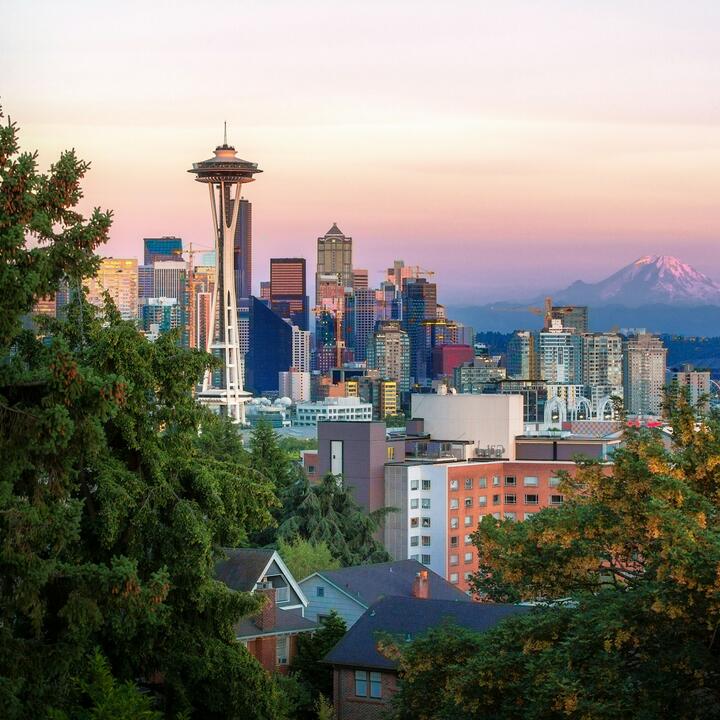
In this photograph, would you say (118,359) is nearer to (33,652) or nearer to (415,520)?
(33,652)

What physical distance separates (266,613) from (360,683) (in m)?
3.40

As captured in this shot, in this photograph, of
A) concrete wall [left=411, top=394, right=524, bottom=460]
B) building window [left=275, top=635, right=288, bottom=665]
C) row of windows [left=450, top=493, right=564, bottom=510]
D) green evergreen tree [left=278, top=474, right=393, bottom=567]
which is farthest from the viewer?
concrete wall [left=411, top=394, right=524, bottom=460]

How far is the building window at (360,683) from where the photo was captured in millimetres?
48750

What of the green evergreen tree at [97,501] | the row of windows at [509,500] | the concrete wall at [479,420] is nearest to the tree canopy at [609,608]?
the green evergreen tree at [97,501]

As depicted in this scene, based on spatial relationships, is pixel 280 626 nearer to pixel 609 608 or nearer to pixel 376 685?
pixel 376 685

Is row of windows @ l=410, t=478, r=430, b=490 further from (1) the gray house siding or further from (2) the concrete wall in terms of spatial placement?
(1) the gray house siding

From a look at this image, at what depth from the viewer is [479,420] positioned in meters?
128

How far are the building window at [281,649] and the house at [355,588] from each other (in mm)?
6125

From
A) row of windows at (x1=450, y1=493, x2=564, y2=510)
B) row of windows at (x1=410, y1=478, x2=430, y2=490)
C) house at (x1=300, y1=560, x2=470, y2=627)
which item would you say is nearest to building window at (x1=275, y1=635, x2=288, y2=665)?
house at (x1=300, y1=560, x2=470, y2=627)

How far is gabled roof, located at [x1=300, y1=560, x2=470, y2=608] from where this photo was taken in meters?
61.9

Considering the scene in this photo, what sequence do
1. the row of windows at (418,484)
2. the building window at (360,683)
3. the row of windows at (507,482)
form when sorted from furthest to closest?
the row of windows at (507,482)
the row of windows at (418,484)
the building window at (360,683)

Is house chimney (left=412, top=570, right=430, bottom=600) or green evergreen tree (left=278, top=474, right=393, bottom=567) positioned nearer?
house chimney (left=412, top=570, right=430, bottom=600)

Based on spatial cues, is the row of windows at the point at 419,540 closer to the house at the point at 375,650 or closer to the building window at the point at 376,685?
the house at the point at 375,650

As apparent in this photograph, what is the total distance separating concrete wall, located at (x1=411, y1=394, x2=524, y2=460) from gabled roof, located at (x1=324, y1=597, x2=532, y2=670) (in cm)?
7325
